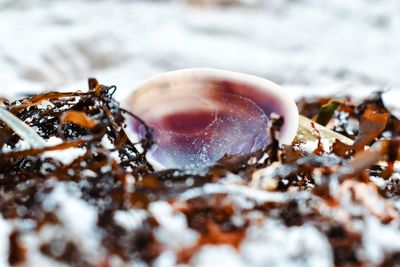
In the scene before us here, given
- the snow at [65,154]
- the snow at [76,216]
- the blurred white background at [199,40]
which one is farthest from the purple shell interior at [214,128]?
the blurred white background at [199,40]

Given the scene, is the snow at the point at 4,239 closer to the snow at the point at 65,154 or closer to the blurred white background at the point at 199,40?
the snow at the point at 65,154

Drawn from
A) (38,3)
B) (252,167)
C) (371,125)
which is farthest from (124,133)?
(38,3)

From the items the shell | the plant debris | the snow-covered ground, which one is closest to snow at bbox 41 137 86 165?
the plant debris

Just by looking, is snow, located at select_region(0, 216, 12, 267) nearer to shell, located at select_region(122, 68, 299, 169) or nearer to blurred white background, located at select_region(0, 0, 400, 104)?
shell, located at select_region(122, 68, 299, 169)

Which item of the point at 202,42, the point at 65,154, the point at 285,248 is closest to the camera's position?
the point at 285,248

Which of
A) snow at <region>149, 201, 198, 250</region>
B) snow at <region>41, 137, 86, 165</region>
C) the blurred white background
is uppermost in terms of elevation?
snow at <region>149, 201, 198, 250</region>

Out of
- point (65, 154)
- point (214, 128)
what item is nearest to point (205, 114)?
point (214, 128)

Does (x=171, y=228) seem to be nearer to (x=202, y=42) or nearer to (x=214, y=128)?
(x=214, y=128)
